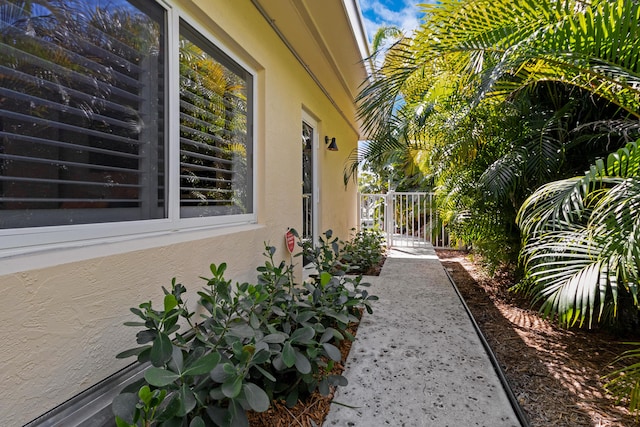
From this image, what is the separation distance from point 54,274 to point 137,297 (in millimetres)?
388

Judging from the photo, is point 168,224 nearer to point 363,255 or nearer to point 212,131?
point 212,131

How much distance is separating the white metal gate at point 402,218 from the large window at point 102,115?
229 inches

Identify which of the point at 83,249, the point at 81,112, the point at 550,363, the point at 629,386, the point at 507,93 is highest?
the point at 507,93

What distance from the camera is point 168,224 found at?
5.59 feet

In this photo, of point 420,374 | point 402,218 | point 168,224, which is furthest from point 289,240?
point 402,218

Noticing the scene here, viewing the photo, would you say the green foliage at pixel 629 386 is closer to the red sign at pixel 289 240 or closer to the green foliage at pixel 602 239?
the green foliage at pixel 602 239

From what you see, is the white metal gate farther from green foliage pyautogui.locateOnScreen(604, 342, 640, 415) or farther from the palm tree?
green foliage pyautogui.locateOnScreen(604, 342, 640, 415)

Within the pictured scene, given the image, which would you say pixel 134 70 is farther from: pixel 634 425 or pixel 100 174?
pixel 634 425

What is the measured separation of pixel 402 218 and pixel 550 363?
5.70 m

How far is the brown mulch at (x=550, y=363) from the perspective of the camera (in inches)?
64.2

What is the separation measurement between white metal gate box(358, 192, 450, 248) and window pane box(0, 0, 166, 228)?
6.13 meters

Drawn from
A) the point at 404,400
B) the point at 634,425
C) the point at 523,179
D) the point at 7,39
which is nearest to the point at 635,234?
the point at 634,425

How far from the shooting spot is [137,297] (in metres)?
1.40

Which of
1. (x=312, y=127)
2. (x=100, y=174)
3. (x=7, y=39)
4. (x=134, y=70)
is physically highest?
(x=312, y=127)
